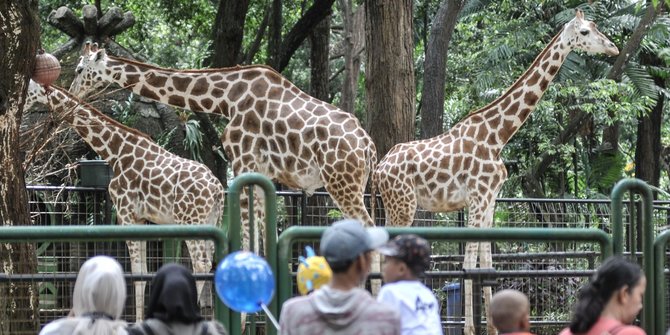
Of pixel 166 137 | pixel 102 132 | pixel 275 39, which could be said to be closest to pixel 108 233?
pixel 102 132

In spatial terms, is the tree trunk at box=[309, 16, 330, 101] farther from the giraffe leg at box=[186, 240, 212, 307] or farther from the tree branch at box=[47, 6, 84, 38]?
the giraffe leg at box=[186, 240, 212, 307]

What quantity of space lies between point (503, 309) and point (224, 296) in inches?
53.2

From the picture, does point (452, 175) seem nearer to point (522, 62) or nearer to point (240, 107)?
point (240, 107)

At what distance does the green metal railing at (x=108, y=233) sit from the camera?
6.35 m

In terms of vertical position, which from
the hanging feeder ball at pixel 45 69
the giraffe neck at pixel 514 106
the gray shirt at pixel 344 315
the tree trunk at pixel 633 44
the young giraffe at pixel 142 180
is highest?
the tree trunk at pixel 633 44

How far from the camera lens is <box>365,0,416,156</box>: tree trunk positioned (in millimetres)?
13898

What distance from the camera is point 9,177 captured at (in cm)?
959

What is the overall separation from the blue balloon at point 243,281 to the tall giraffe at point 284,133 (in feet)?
16.6

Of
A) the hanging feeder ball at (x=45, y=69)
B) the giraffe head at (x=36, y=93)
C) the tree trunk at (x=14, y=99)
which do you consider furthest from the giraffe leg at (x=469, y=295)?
the giraffe head at (x=36, y=93)

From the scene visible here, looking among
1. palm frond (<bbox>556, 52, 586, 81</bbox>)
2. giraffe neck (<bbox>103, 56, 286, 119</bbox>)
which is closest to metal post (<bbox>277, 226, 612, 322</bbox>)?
giraffe neck (<bbox>103, 56, 286, 119</bbox>)

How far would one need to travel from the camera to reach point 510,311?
17.6ft

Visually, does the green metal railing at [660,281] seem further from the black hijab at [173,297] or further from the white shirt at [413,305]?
the black hijab at [173,297]

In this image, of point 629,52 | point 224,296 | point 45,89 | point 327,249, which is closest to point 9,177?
point 45,89

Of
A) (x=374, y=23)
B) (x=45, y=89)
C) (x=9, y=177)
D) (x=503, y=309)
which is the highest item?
(x=374, y=23)
